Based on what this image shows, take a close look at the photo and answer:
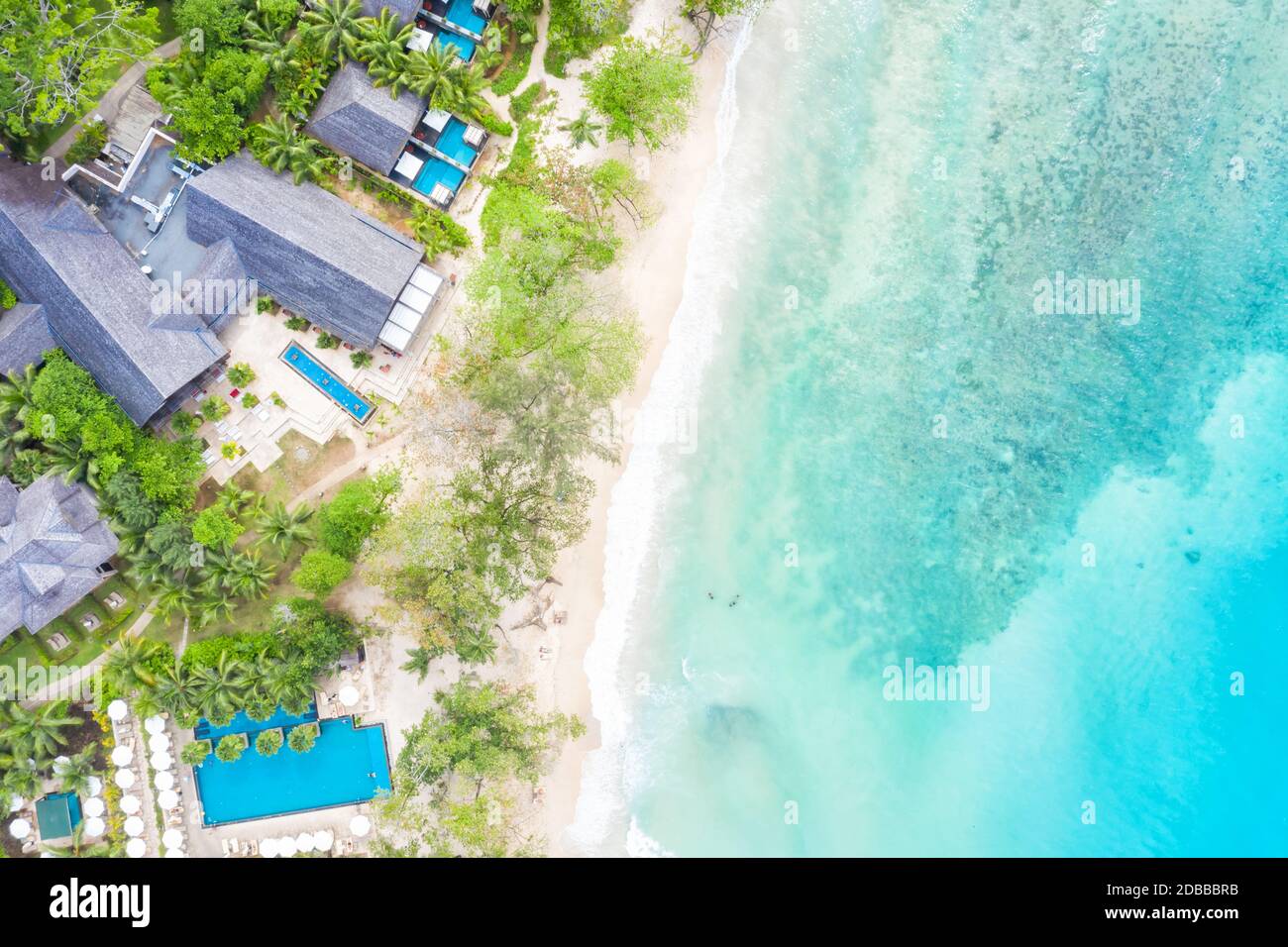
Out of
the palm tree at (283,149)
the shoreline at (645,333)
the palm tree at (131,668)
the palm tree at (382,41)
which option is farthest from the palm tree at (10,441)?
the shoreline at (645,333)

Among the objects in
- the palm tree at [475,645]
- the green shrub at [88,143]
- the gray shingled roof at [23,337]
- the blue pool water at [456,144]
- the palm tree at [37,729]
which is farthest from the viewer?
the blue pool water at [456,144]

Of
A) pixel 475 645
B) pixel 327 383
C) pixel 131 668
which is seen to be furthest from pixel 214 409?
pixel 475 645

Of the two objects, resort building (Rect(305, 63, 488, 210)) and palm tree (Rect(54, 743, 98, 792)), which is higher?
resort building (Rect(305, 63, 488, 210))

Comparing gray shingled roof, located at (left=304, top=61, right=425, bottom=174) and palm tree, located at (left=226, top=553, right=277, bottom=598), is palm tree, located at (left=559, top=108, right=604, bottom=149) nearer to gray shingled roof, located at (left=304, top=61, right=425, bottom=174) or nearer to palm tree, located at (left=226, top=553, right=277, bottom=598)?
gray shingled roof, located at (left=304, top=61, right=425, bottom=174)

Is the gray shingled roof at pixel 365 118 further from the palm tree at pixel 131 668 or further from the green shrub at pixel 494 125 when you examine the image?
the palm tree at pixel 131 668

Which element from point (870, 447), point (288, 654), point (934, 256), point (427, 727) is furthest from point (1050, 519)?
point (288, 654)

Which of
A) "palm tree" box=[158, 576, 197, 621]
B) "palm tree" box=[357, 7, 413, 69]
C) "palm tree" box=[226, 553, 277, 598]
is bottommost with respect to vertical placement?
"palm tree" box=[158, 576, 197, 621]

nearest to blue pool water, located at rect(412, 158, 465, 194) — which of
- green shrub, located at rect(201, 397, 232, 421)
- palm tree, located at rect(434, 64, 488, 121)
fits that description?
palm tree, located at rect(434, 64, 488, 121)
